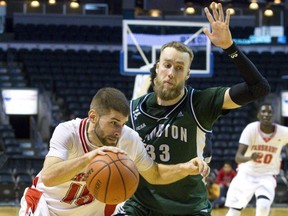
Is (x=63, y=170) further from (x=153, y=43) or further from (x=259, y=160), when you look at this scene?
(x=153, y=43)

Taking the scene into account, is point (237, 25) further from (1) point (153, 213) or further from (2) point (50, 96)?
(1) point (153, 213)

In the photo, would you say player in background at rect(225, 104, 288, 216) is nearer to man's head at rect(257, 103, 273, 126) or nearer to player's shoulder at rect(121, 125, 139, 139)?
man's head at rect(257, 103, 273, 126)

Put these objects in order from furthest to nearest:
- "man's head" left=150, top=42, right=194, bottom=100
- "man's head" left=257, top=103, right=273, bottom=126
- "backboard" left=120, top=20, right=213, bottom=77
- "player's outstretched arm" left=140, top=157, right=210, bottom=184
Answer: "backboard" left=120, top=20, right=213, bottom=77 → "man's head" left=257, top=103, right=273, bottom=126 → "man's head" left=150, top=42, right=194, bottom=100 → "player's outstretched arm" left=140, top=157, right=210, bottom=184

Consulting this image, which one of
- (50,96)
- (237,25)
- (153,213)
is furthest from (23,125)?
(153,213)

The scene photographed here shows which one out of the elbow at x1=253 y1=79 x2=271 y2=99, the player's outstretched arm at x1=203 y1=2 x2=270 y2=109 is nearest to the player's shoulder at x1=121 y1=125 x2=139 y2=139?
the player's outstretched arm at x1=203 y1=2 x2=270 y2=109

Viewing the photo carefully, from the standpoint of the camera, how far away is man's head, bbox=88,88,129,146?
3.97 metres

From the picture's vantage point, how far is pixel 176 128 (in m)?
4.71

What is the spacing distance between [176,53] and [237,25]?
2494 centimetres

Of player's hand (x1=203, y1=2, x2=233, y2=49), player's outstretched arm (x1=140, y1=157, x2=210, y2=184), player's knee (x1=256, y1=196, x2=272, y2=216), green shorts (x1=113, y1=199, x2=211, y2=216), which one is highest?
player's hand (x1=203, y1=2, x2=233, y2=49)

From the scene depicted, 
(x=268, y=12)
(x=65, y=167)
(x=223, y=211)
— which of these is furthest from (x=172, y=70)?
(x=268, y=12)

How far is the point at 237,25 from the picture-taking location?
29.1 meters

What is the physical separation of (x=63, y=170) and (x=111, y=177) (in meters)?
0.28

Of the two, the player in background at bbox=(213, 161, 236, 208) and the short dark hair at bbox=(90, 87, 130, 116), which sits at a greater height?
the short dark hair at bbox=(90, 87, 130, 116)

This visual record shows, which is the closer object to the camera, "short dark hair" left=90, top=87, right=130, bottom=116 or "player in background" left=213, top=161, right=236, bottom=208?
"short dark hair" left=90, top=87, right=130, bottom=116
